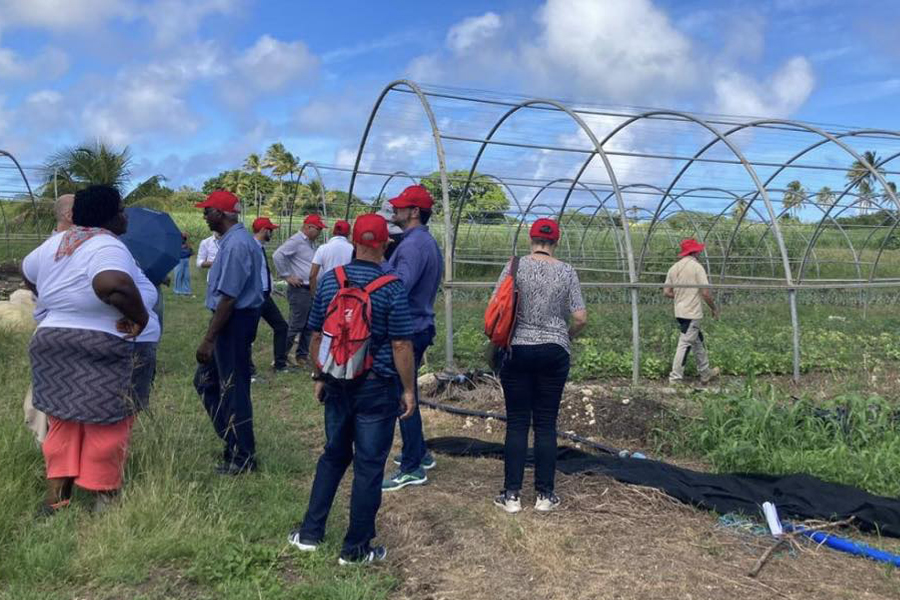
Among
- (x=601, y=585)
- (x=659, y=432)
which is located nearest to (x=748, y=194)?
(x=659, y=432)

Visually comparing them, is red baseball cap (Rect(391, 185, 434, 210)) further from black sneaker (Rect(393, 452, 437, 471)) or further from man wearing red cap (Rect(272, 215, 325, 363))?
man wearing red cap (Rect(272, 215, 325, 363))

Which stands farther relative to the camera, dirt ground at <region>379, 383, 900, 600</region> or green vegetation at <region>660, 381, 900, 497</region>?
green vegetation at <region>660, 381, 900, 497</region>

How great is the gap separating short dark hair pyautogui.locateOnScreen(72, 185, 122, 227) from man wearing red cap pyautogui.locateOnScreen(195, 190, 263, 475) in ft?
2.32

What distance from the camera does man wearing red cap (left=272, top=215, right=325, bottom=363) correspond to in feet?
28.3

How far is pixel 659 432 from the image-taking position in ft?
19.2

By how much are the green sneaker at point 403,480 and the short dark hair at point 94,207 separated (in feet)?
6.94

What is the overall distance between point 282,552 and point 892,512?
316 cm

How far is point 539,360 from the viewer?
4.22 m

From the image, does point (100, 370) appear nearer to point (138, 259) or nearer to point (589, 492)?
point (138, 259)

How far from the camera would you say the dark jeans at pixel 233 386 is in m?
4.57

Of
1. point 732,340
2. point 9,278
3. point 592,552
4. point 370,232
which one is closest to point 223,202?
point 370,232

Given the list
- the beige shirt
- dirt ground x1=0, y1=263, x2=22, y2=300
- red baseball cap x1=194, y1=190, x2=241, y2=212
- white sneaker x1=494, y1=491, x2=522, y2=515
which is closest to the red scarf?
red baseball cap x1=194, y1=190, x2=241, y2=212

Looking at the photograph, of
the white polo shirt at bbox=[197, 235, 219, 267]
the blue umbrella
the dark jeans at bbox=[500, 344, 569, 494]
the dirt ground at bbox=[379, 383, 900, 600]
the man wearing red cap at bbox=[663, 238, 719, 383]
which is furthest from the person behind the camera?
the white polo shirt at bbox=[197, 235, 219, 267]

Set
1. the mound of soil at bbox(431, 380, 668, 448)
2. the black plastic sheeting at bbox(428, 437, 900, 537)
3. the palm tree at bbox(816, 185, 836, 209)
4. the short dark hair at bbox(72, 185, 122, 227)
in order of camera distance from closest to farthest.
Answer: the short dark hair at bbox(72, 185, 122, 227) → the black plastic sheeting at bbox(428, 437, 900, 537) → the mound of soil at bbox(431, 380, 668, 448) → the palm tree at bbox(816, 185, 836, 209)
